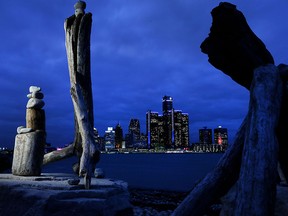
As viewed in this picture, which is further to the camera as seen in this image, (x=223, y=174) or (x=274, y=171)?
(x=223, y=174)

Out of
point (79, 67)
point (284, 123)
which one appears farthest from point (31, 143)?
point (284, 123)

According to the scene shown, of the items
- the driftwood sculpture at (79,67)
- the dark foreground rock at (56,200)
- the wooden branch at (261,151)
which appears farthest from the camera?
the driftwood sculpture at (79,67)

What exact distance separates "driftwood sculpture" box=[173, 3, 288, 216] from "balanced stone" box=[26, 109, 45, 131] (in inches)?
172

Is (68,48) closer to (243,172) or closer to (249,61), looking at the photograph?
(249,61)

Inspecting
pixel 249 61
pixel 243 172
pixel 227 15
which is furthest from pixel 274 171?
pixel 227 15

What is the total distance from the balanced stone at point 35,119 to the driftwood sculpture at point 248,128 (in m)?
4.36

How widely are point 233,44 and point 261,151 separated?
48.8 inches

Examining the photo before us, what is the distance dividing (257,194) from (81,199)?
301cm

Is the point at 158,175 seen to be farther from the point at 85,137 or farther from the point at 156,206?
the point at 85,137

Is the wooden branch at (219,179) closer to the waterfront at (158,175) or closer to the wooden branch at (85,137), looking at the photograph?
the wooden branch at (85,137)

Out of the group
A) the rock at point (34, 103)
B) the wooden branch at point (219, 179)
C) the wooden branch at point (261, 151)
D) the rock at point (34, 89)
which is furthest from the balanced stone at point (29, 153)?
the wooden branch at point (261, 151)

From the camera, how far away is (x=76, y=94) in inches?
236

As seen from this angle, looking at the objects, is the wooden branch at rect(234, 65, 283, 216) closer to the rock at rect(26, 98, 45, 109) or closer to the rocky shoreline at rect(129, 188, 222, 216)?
the rock at rect(26, 98, 45, 109)

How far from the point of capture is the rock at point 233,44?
291 centimetres
